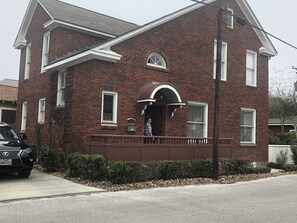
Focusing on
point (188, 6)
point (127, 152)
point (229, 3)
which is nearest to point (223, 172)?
point (127, 152)

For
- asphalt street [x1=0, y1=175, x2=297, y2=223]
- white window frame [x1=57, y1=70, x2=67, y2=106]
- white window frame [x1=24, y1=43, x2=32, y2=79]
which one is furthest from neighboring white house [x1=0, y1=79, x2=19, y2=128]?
asphalt street [x1=0, y1=175, x2=297, y2=223]

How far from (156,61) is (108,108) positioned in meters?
3.38

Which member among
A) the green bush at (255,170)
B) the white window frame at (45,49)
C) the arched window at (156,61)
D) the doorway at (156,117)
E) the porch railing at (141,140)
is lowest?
the green bush at (255,170)

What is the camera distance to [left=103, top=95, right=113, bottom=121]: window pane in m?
14.9

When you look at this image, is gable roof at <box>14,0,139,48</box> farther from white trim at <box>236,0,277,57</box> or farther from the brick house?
white trim at <box>236,0,277,57</box>

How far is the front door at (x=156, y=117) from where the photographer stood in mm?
16797

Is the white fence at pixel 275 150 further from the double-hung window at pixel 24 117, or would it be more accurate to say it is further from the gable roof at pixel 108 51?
the double-hung window at pixel 24 117

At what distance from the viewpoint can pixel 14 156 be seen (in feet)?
40.0

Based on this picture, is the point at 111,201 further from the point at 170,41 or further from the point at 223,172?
the point at 170,41

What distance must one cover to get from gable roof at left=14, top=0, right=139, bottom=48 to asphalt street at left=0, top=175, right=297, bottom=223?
8.92m

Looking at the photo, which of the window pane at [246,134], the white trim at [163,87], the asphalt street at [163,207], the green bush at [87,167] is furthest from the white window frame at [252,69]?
the green bush at [87,167]

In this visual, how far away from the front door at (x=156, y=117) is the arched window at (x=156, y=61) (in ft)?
6.11

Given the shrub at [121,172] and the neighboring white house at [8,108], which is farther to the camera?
the neighboring white house at [8,108]

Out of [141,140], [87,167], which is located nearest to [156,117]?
[141,140]
